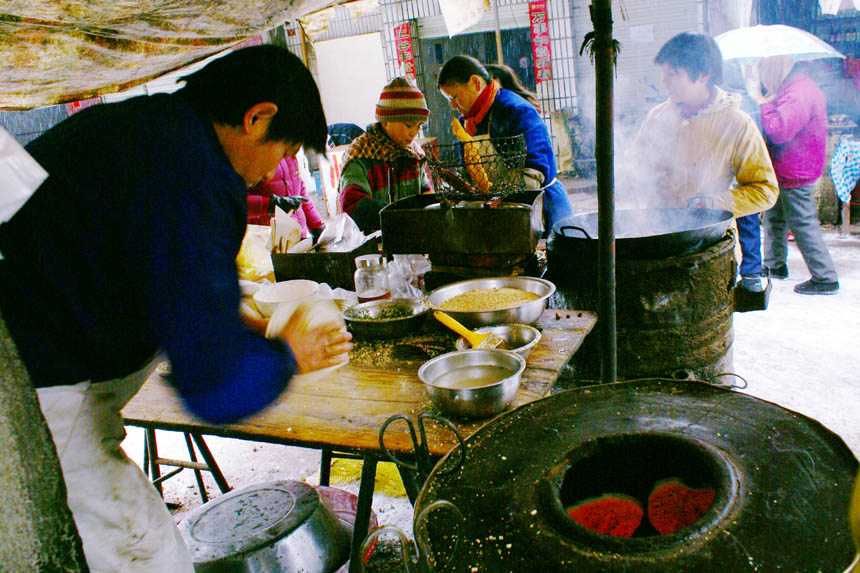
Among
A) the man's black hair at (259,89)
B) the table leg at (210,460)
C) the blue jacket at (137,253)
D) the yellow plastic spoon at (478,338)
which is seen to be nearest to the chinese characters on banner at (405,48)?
the table leg at (210,460)

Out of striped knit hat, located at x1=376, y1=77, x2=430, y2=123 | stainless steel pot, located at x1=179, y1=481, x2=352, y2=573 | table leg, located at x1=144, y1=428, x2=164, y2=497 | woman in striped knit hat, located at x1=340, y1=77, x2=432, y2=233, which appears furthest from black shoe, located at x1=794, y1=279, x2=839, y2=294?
table leg, located at x1=144, y1=428, x2=164, y2=497

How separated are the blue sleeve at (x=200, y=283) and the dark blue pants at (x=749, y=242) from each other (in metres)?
5.63

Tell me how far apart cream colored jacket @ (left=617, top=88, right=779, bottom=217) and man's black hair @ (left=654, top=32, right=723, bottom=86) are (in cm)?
30

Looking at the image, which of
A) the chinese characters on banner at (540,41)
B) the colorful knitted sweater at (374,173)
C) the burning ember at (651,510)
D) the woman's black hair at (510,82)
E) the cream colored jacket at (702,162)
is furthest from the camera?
the chinese characters on banner at (540,41)

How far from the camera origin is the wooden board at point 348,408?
207 cm

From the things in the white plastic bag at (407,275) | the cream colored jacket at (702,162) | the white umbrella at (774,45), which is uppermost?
the white umbrella at (774,45)

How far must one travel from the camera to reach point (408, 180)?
5.12 m

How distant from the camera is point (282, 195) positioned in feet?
18.1

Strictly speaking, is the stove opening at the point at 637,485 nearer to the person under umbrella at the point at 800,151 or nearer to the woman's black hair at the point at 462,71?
the woman's black hair at the point at 462,71

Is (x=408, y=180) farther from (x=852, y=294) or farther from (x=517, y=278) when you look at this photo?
(x=852, y=294)

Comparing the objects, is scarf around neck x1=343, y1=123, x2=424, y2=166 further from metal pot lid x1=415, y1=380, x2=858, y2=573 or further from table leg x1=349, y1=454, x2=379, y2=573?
metal pot lid x1=415, y1=380, x2=858, y2=573

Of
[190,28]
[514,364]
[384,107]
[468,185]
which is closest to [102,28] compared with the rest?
[190,28]

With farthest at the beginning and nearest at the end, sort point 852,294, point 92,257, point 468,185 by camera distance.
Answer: point 852,294, point 468,185, point 92,257

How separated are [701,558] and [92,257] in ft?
5.34
